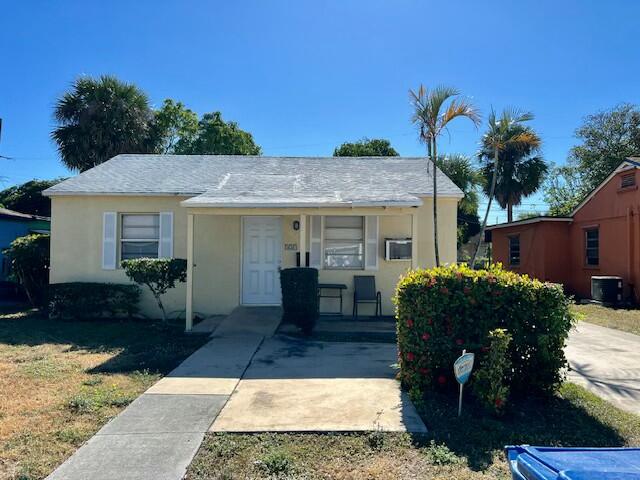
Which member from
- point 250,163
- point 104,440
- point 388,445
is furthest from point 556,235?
point 104,440

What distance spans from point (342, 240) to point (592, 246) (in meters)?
11.9

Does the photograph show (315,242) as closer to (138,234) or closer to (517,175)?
(138,234)

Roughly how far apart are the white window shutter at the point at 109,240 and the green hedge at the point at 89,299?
1.85 ft

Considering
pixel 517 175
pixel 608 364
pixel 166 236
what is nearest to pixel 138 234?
pixel 166 236

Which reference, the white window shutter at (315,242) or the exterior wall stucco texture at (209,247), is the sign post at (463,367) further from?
the white window shutter at (315,242)

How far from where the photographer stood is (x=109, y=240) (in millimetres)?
10766

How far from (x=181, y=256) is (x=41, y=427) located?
6.56m

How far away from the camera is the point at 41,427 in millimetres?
4352

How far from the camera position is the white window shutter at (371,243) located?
1066 cm

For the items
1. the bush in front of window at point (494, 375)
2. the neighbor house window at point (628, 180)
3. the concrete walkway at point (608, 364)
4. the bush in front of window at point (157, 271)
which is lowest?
the concrete walkway at point (608, 364)

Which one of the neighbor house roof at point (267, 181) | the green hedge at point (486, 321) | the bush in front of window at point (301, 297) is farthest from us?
the neighbor house roof at point (267, 181)

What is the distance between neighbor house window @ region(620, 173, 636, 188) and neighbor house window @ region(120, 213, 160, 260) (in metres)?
14.9

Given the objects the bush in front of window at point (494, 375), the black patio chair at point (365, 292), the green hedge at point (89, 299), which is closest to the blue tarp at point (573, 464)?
the bush in front of window at point (494, 375)

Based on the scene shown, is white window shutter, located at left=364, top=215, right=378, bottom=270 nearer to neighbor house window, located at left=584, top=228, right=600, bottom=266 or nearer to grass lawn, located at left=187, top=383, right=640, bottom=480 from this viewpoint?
grass lawn, located at left=187, top=383, right=640, bottom=480
